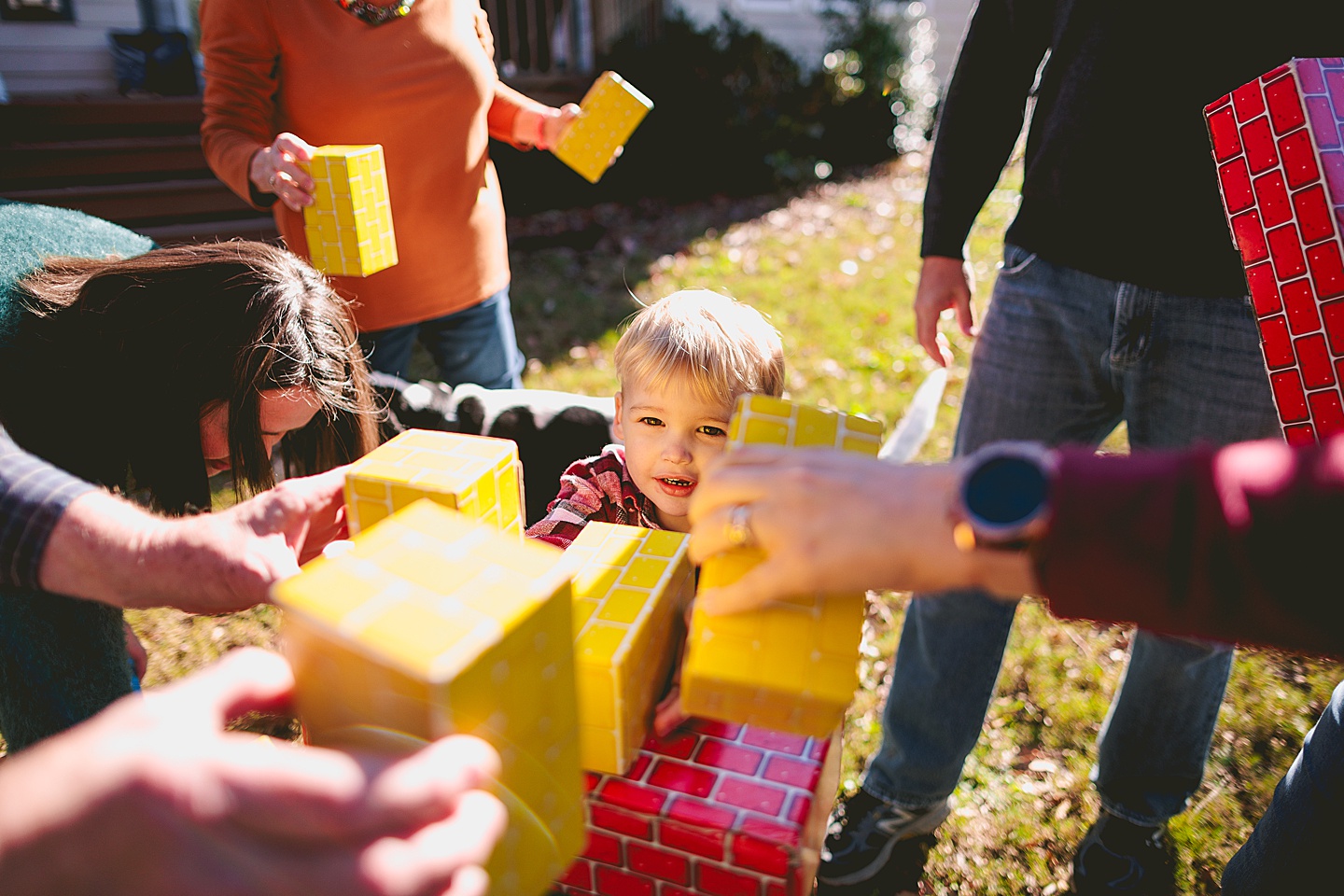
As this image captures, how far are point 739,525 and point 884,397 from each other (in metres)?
3.72

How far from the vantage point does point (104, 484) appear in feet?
5.20

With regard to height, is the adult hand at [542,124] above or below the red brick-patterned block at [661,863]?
above

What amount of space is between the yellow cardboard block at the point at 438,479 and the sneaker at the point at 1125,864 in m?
1.82

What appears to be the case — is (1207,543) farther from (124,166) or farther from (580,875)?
(124,166)

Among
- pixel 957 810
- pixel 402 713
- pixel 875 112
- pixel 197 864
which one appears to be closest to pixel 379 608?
pixel 402 713

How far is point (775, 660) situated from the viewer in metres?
0.97

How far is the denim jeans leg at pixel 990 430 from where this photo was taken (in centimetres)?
180

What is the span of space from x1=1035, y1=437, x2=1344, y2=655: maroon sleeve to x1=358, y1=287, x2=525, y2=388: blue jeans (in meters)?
2.03

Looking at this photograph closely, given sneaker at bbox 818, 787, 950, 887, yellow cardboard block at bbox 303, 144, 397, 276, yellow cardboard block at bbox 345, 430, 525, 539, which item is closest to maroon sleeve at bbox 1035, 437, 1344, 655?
yellow cardboard block at bbox 345, 430, 525, 539

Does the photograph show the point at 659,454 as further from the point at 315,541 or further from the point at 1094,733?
the point at 1094,733

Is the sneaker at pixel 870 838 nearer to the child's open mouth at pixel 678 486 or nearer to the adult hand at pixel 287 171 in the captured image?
the child's open mouth at pixel 678 486

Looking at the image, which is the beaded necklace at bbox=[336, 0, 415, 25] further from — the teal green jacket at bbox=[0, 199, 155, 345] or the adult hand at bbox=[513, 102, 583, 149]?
the teal green jacket at bbox=[0, 199, 155, 345]

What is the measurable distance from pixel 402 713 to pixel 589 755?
343 millimetres

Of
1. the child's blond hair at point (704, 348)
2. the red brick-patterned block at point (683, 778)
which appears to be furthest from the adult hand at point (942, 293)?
the red brick-patterned block at point (683, 778)
